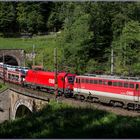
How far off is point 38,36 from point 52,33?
3863 mm

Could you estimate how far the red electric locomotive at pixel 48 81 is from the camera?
4509cm

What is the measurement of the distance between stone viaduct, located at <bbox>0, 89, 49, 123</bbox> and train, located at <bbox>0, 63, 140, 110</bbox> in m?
3.15

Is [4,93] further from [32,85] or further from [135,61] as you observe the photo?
[135,61]

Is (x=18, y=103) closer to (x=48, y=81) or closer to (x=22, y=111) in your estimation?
(x=22, y=111)

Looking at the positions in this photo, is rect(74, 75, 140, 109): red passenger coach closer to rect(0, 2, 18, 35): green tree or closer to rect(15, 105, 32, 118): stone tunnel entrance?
rect(15, 105, 32, 118): stone tunnel entrance

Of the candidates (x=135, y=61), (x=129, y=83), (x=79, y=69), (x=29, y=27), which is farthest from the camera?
(x=29, y=27)

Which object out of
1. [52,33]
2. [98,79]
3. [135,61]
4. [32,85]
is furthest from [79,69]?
[52,33]

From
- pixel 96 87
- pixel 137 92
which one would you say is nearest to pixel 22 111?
pixel 96 87

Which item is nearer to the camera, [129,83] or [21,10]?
[129,83]

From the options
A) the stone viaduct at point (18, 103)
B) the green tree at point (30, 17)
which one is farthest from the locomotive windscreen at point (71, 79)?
the green tree at point (30, 17)

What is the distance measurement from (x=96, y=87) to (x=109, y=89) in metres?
2.03

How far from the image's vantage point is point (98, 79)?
128 feet

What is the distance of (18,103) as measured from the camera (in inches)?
2005

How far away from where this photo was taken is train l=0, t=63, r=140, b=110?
116 feet
